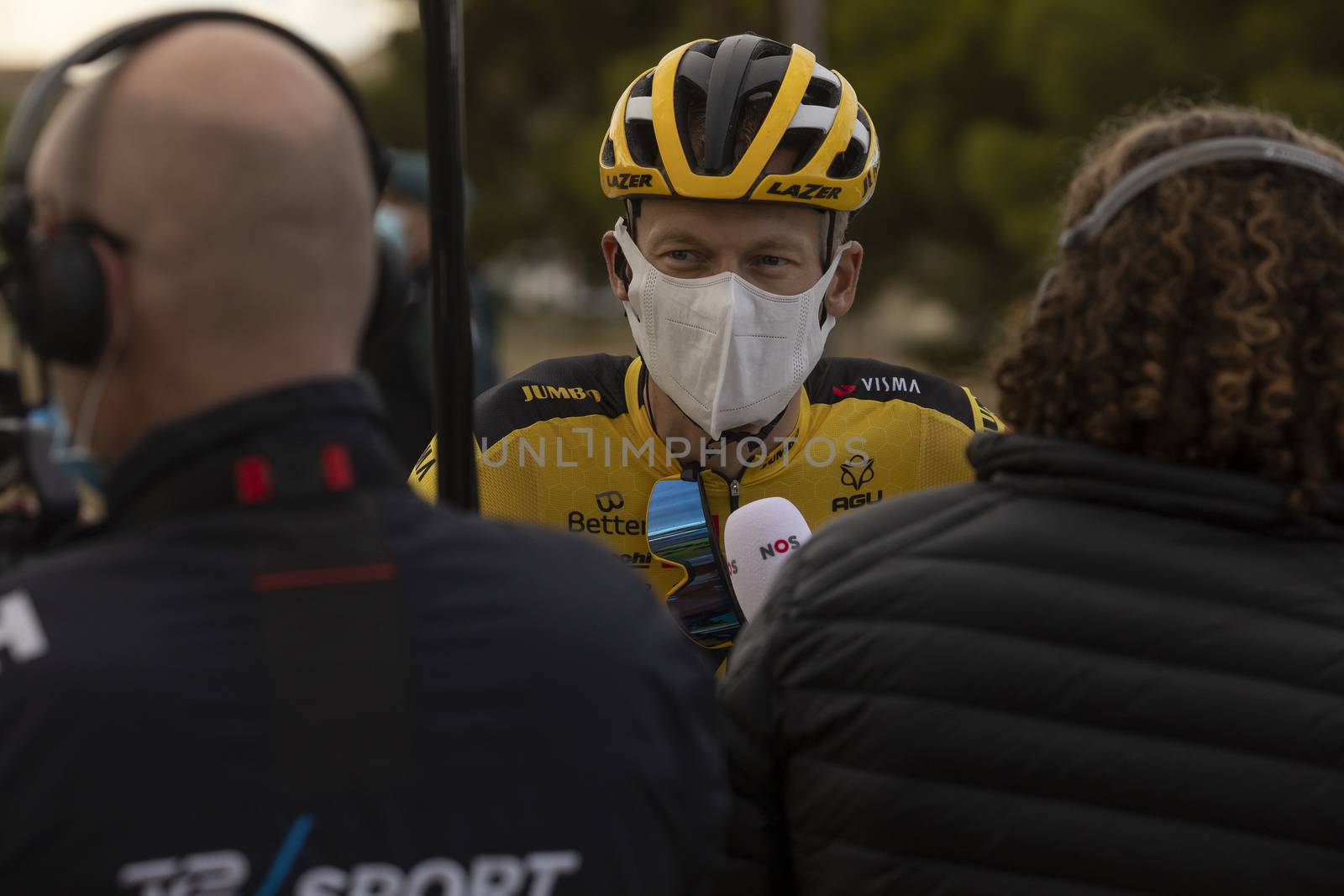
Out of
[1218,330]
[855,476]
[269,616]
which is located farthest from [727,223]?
[269,616]

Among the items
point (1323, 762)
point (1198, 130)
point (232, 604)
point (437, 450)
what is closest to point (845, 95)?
point (1198, 130)

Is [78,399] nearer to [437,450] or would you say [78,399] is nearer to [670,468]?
[437,450]

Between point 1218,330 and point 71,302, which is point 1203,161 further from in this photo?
point 71,302

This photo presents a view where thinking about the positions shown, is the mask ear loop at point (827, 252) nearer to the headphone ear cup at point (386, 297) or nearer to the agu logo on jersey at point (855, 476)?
the agu logo on jersey at point (855, 476)

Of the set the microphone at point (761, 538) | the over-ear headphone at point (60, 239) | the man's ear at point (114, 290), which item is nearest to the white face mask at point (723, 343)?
the microphone at point (761, 538)

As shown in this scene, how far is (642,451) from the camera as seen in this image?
126 inches

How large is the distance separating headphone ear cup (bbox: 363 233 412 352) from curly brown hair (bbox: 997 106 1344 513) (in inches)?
32.6

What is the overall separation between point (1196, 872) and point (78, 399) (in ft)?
4.44

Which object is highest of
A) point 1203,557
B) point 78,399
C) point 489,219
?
point 78,399

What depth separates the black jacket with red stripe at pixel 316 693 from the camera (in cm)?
140

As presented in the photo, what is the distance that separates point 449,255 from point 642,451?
4.24ft

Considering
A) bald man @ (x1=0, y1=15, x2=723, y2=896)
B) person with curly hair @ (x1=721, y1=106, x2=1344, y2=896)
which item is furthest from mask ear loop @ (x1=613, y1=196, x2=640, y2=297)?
bald man @ (x1=0, y1=15, x2=723, y2=896)

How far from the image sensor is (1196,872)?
1.80 m

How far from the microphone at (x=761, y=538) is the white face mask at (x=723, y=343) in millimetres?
389
